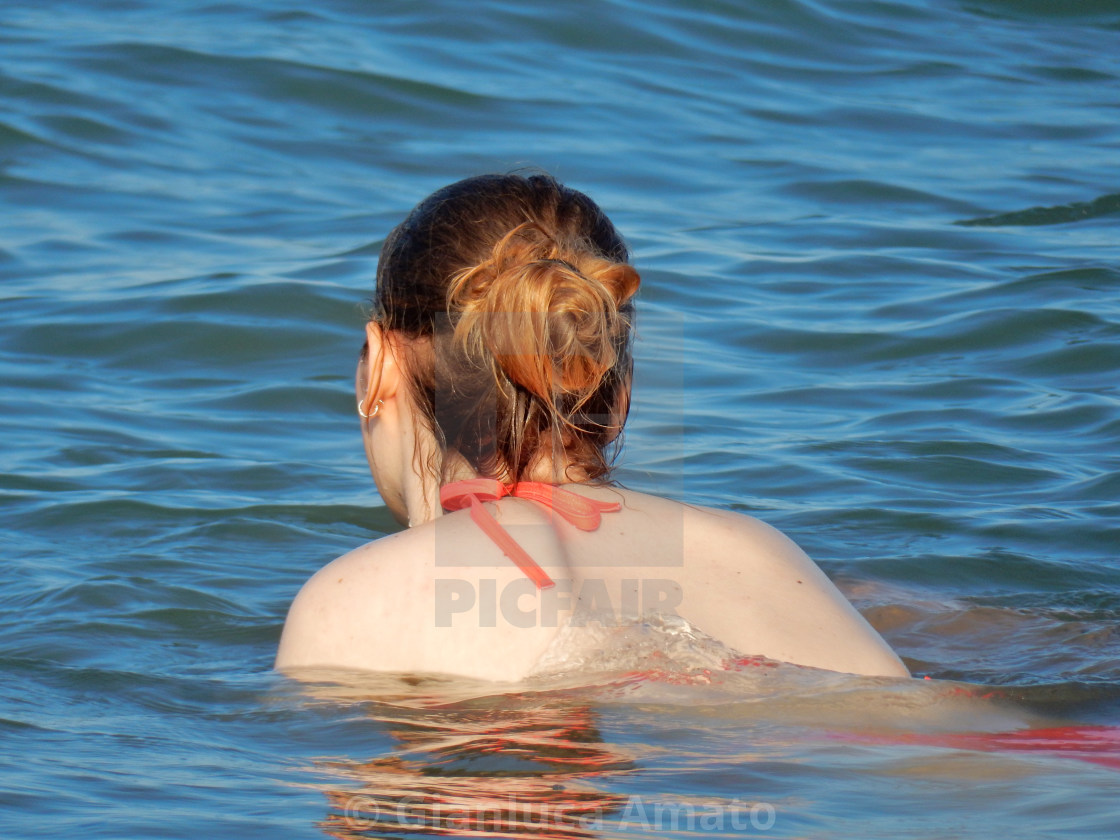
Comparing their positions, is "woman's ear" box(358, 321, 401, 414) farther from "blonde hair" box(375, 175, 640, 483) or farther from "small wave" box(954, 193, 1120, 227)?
"small wave" box(954, 193, 1120, 227)

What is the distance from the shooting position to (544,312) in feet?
7.27

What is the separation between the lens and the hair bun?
87.7 inches

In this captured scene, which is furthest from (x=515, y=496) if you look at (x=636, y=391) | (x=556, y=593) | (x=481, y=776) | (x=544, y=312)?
(x=636, y=391)

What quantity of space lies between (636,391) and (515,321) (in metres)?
3.07

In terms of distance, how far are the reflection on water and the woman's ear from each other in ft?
1.86

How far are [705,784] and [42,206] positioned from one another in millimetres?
6519

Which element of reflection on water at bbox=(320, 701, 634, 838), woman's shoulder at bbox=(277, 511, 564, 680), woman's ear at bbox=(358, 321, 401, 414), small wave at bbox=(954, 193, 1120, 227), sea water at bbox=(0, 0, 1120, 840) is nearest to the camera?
reflection on water at bbox=(320, 701, 634, 838)

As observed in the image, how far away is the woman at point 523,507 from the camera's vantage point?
2.23 metres

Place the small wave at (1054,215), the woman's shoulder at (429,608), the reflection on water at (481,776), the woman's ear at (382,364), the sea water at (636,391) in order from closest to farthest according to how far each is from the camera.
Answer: the reflection on water at (481,776) → the sea water at (636,391) → the woman's shoulder at (429,608) → the woman's ear at (382,364) → the small wave at (1054,215)

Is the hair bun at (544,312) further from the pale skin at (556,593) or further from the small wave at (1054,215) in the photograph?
the small wave at (1054,215)

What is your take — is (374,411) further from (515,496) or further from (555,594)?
(555,594)

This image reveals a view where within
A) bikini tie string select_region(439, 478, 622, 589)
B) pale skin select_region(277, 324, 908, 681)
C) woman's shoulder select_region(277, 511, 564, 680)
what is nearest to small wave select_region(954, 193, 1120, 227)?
pale skin select_region(277, 324, 908, 681)

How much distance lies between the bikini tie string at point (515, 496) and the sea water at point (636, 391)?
0.23 meters

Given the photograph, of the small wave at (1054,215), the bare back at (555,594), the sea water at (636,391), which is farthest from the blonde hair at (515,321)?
the small wave at (1054,215)
